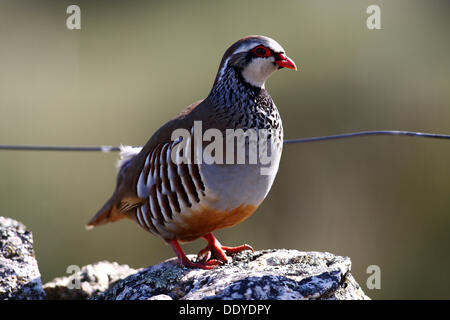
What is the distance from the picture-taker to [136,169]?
3.93 metres

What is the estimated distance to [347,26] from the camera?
8.42m

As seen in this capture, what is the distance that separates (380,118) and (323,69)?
1.17 meters

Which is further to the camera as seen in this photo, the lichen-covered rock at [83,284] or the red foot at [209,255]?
the lichen-covered rock at [83,284]

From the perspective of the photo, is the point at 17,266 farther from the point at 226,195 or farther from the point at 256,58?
the point at 256,58

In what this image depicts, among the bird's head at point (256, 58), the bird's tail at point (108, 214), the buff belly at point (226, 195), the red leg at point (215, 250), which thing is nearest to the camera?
the buff belly at point (226, 195)

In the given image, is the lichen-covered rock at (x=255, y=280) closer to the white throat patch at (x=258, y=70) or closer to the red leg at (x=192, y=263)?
the red leg at (x=192, y=263)

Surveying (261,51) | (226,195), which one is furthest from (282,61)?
(226,195)

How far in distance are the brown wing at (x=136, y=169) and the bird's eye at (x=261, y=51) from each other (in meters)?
0.39

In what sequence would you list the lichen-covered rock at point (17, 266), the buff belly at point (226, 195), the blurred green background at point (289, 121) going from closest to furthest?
the lichen-covered rock at point (17, 266) < the buff belly at point (226, 195) < the blurred green background at point (289, 121)

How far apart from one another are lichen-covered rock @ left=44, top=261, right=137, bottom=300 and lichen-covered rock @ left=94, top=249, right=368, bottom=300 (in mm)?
218

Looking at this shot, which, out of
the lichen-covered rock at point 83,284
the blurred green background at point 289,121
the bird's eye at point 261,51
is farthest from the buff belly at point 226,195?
the blurred green background at point 289,121

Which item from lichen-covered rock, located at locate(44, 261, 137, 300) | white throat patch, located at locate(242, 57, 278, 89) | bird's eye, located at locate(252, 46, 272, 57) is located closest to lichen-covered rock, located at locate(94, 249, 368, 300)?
lichen-covered rock, located at locate(44, 261, 137, 300)

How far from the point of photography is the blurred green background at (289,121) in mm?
6617
